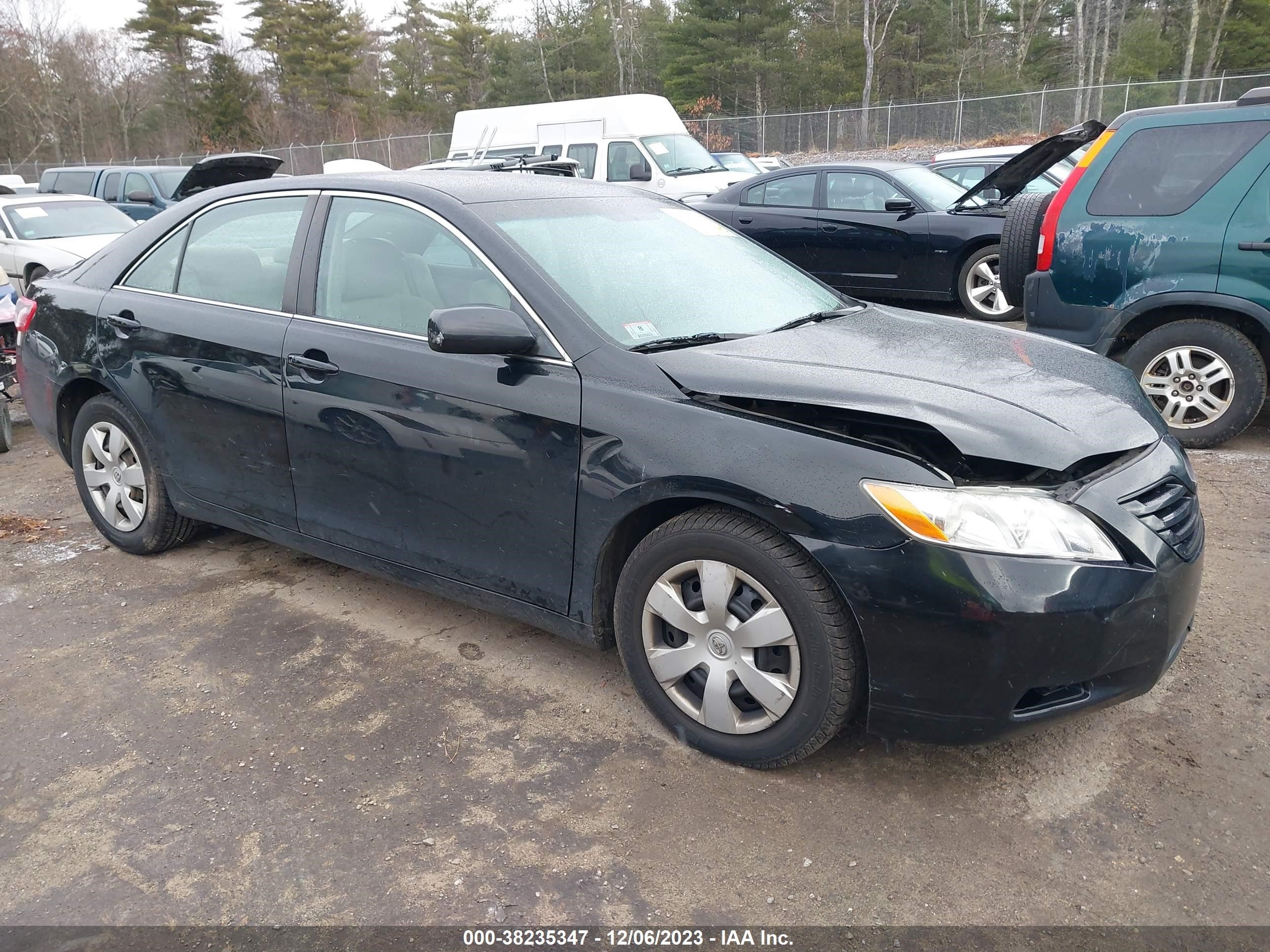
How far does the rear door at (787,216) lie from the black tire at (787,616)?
7839mm

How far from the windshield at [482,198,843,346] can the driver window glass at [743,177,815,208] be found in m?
6.75

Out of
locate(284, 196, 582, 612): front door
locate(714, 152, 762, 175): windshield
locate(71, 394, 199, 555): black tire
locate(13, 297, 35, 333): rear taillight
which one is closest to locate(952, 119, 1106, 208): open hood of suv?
locate(284, 196, 582, 612): front door

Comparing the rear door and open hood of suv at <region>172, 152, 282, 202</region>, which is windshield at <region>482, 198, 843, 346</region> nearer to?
open hood of suv at <region>172, 152, 282, 202</region>

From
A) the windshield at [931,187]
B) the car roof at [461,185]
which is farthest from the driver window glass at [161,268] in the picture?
the windshield at [931,187]

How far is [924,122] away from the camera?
32.1 metres

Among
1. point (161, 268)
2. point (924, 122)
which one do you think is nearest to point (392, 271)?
point (161, 268)

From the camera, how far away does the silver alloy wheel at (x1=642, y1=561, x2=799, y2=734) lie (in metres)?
2.63

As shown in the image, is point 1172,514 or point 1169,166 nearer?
point 1172,514

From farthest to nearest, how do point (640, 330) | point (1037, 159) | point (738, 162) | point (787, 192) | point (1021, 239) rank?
point (738, 162), point (787, 192), point (1037, 159), point (1021, 239), point (640, 330)

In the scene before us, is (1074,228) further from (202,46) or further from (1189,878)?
(202,46)

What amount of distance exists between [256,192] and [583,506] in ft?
7.10

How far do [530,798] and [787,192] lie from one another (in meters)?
8.92

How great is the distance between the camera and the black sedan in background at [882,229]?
30.8 ft

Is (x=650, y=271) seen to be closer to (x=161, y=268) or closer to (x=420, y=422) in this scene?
(x=420, y=422)
